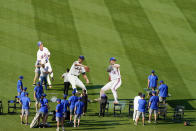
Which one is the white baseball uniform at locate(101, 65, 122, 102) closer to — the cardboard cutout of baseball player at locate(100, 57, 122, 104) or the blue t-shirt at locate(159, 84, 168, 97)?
the cardboard cutout of baseball player at locate(100, 57, 122, 104)

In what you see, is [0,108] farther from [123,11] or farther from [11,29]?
[123,11]

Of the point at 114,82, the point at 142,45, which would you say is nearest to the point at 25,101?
the point at 114,82

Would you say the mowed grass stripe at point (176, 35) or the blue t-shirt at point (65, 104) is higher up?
the mowed grass stripe at point (176, 35)

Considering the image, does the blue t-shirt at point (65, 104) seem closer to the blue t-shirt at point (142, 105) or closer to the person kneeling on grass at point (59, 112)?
the person kneeling on grass at point (59, 112)

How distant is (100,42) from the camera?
112 ft

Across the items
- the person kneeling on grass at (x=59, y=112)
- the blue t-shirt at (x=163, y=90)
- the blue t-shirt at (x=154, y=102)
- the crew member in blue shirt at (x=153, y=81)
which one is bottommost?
the person kneeling on grass at (x=59, y=112)

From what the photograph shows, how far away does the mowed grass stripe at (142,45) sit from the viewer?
29891 millimetres

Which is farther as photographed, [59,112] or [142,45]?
[142,45]

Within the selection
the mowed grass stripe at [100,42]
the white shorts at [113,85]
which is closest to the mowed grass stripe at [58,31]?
the mowed grass stripe at [100,42]

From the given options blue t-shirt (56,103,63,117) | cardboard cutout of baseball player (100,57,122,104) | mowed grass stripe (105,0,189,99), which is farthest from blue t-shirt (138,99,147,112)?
mowed grass stripe (105,0,189,99)

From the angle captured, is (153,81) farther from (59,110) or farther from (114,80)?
(59,110)

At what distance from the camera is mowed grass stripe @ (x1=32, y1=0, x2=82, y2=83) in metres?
31.0

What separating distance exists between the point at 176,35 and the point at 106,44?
6.95m

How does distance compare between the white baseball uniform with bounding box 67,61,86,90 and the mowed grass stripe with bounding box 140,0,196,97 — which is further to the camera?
the mowed grass stripe with bounding box 140,0,196,97
